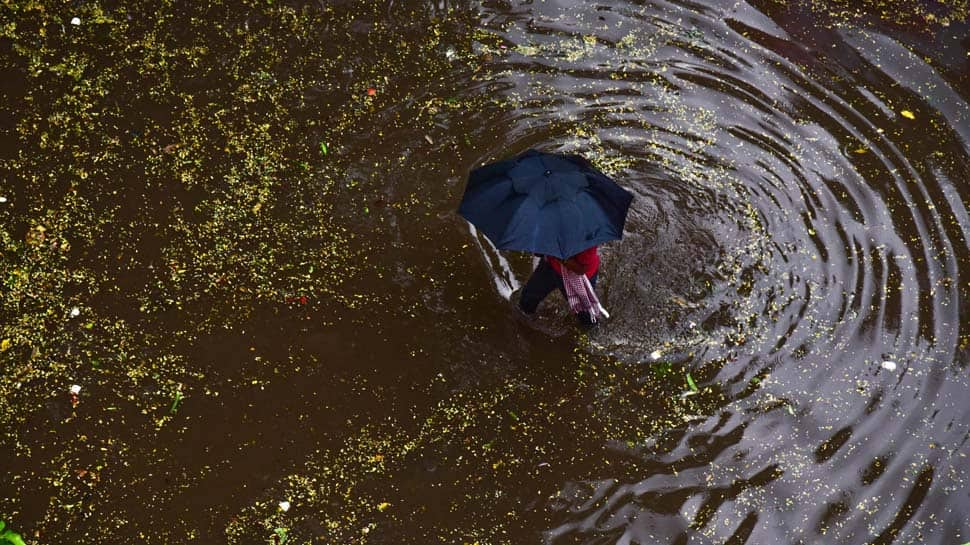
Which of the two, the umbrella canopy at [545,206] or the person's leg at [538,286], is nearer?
the umbrella canopy at [545,206]

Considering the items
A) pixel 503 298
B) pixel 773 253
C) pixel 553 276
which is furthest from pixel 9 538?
pixel 773 253

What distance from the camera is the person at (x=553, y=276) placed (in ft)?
13.7

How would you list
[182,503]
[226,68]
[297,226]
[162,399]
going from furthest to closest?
[226,68]
[297,226]
[162,399]
[182,503]

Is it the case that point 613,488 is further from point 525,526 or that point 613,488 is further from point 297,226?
point 297,226

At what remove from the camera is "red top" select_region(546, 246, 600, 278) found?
4.15 metres

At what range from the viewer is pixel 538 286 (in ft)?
14.7

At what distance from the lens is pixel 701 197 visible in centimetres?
526

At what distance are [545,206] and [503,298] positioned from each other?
945mm

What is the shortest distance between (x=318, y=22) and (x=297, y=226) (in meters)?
1.73

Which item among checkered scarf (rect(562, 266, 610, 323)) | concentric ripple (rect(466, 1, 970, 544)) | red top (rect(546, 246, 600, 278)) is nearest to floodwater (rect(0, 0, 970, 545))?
concentric ripple (rect(466, 1, 970, 544))

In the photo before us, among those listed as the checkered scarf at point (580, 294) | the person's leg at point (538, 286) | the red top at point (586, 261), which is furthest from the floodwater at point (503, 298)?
the red top at point (586, 261)

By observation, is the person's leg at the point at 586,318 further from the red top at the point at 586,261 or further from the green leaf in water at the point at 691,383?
the green leaf in water at the point at 691,383

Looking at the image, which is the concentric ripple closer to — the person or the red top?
the person

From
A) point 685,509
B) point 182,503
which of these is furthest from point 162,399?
point 685,509
